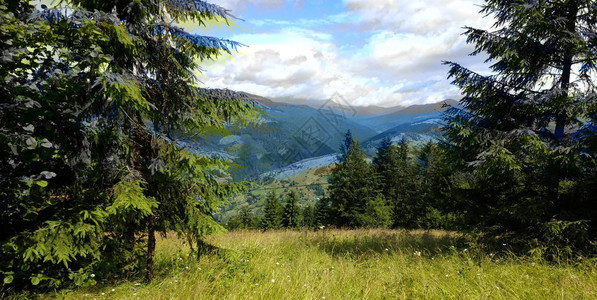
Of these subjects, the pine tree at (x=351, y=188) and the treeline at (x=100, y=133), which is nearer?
the treeline at (x=100, y=133)

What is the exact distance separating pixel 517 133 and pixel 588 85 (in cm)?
207

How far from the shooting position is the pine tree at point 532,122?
6.67 m

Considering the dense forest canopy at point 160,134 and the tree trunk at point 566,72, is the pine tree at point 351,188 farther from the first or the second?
the tree trunk at point 566,72

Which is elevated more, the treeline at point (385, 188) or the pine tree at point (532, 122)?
the pine tree at point (532, 122)

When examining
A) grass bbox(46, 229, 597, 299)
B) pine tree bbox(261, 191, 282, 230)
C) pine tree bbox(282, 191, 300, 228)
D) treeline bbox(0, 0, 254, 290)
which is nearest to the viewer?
treeline bbox(0, 0, 254, 290)

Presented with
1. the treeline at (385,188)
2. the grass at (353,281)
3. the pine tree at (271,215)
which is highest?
the grass at (353,281)

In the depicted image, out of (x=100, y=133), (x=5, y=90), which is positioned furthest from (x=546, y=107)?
(x=5, y=90)

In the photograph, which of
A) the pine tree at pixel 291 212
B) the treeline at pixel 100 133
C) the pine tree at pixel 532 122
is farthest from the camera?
the pine tree at pixel 291 212

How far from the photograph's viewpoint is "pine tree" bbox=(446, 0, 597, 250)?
6668 millimetres

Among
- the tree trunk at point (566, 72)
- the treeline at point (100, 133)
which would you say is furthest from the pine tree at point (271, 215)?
the treeline at point (100, 133)

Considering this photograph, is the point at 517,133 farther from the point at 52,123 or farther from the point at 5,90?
the point at 5,90

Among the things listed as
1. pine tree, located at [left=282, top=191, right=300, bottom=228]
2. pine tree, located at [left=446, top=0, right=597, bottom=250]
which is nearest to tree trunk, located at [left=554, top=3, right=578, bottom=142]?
pine tree, located at [left=446, top=0, right=597, bottom=250]

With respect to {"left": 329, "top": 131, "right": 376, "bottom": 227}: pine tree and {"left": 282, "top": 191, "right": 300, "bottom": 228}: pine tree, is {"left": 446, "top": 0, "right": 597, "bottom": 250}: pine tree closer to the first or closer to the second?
{"left": 329, "top": 131, "right": 376, "bottom": 227}: pine tree

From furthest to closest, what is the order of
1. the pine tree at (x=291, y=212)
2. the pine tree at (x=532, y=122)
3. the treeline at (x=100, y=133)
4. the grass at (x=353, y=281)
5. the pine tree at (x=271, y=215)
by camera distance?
the pine tree at (x=271, y=215) → the pine tree at (x=291, y=212) → the pine tree at (x=532, y=122) → the grass at (x=353, y=281) → the treeline at (x=100, y=133)
